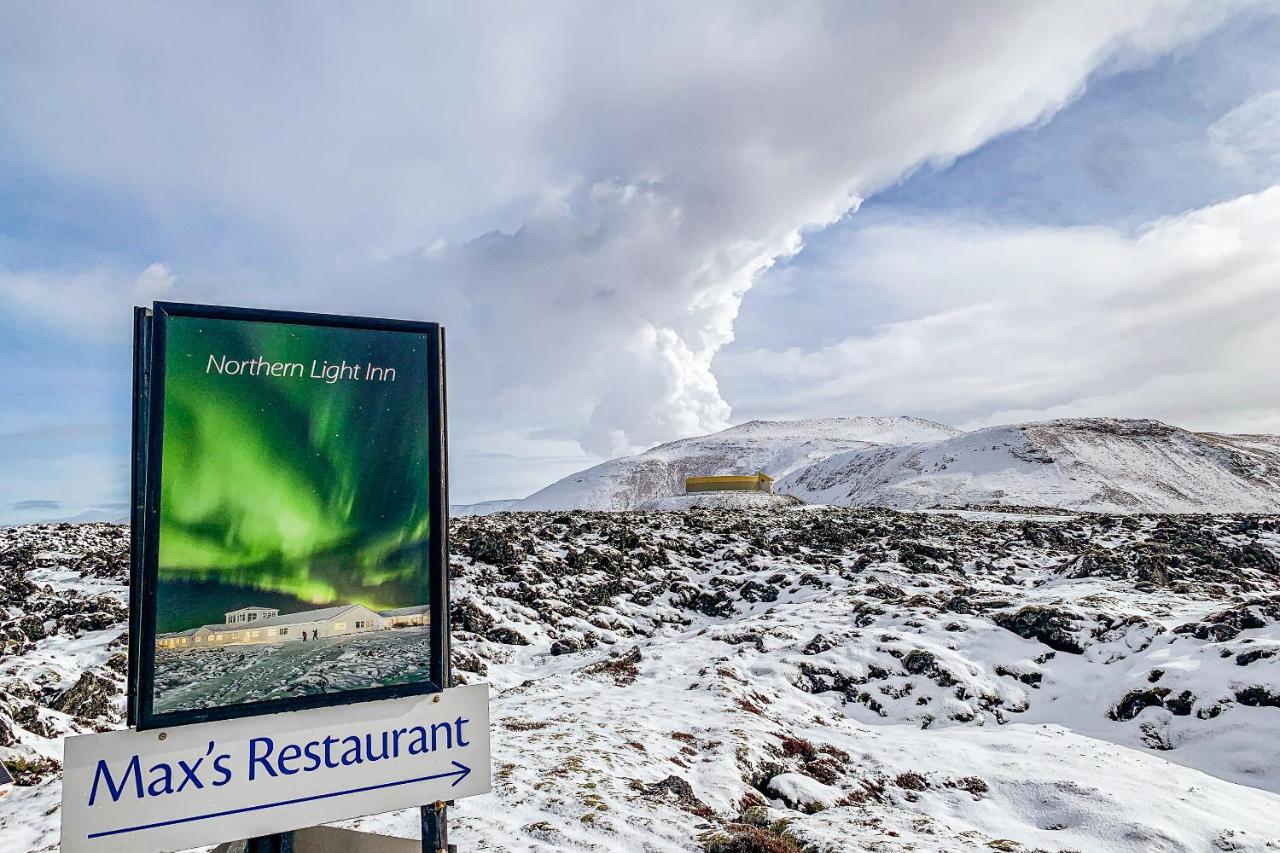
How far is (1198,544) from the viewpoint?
2814 cm

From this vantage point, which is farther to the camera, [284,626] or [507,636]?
[507,636]

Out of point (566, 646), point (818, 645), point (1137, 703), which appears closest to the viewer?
point (1137, 703)

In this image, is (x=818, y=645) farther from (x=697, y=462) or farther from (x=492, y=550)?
(x=697, y=462)

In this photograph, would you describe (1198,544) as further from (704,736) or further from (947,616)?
(704,736)

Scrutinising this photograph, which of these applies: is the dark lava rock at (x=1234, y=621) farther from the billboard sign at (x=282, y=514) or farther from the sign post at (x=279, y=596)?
the billboard sign at (x=282, y=514)

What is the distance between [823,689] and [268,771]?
1377 cm

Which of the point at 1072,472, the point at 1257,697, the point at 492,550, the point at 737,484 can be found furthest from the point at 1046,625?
the point at 1072,472

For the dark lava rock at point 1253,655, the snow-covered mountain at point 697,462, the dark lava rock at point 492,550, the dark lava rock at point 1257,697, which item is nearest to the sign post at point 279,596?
the dark lava rock at point 1257,697

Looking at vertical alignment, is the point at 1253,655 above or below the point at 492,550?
below

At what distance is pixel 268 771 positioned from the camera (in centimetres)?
375

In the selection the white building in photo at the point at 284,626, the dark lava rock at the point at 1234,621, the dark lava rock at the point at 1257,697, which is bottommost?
the dark lava rock at the point at 1257,697

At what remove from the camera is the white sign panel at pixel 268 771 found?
135 inches

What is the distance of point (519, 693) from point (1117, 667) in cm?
1348

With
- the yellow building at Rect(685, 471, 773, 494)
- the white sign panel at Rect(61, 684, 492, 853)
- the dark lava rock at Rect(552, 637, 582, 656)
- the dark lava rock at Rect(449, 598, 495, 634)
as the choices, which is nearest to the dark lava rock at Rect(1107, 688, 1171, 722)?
the dark lava rock at Rect(552, 637, 582, 656)
